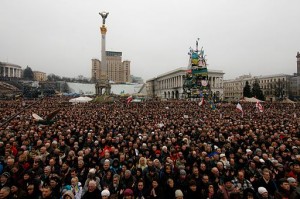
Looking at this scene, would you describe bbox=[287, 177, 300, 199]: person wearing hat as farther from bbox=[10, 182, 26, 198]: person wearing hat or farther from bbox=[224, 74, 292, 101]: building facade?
bbox=[224, 74, 292, 101]: building facade

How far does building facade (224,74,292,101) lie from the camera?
8051 cm

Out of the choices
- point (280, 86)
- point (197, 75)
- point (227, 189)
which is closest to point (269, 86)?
point (280, 86)

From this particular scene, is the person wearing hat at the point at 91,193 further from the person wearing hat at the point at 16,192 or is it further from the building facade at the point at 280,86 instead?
the building facade at the point at 280,86

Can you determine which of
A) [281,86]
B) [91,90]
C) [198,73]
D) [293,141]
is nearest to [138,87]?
[91,90]

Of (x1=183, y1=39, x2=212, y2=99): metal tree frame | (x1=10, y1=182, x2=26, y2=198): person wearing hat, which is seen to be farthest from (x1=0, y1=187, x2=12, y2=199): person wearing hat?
(x1=183, y1=39, x2=212, y2=99): metal tree frame

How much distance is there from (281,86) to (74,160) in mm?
92314

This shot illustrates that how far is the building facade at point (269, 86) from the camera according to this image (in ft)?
264

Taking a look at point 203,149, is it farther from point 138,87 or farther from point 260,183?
point 138,87

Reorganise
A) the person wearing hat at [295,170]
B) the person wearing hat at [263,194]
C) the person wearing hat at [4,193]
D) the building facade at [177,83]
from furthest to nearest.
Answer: the building facade at [177,83] → the person wearing hat at [295,170] → the person wearing hat at [263,194] → the person wearing hat at [4,193]

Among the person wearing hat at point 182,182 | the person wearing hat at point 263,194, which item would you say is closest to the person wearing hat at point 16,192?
the person wearing hat at point 182,182

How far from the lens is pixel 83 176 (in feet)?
19.1

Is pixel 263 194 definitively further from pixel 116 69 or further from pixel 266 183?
pixel 116 69

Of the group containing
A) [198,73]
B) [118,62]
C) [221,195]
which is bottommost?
[221,195]

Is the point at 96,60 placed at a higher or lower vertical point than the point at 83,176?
higher
